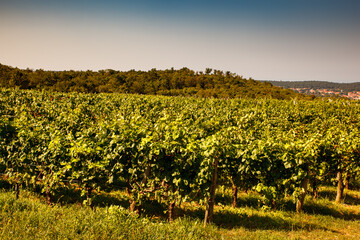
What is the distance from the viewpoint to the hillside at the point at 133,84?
182 feet

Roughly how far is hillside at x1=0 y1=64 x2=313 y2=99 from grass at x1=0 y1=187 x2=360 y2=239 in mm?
45794

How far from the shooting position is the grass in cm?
356

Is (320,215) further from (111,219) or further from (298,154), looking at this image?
(111,219)

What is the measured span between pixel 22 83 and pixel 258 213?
64.5 metres

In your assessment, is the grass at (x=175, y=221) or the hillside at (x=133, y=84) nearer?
the grass at (x=175, y=221)

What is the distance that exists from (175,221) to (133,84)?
6584cm

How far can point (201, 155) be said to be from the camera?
4605 millimetres

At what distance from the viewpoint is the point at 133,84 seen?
67312mm

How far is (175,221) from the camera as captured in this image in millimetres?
4789

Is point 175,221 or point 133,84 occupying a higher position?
point 133,84

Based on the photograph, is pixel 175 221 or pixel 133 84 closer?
pixel 175 221

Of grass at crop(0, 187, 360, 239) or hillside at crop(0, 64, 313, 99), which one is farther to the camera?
hillside at crop(0, 64, 313, 99)

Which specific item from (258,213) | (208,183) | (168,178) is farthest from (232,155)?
(258,213)

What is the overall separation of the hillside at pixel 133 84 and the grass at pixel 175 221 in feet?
150
